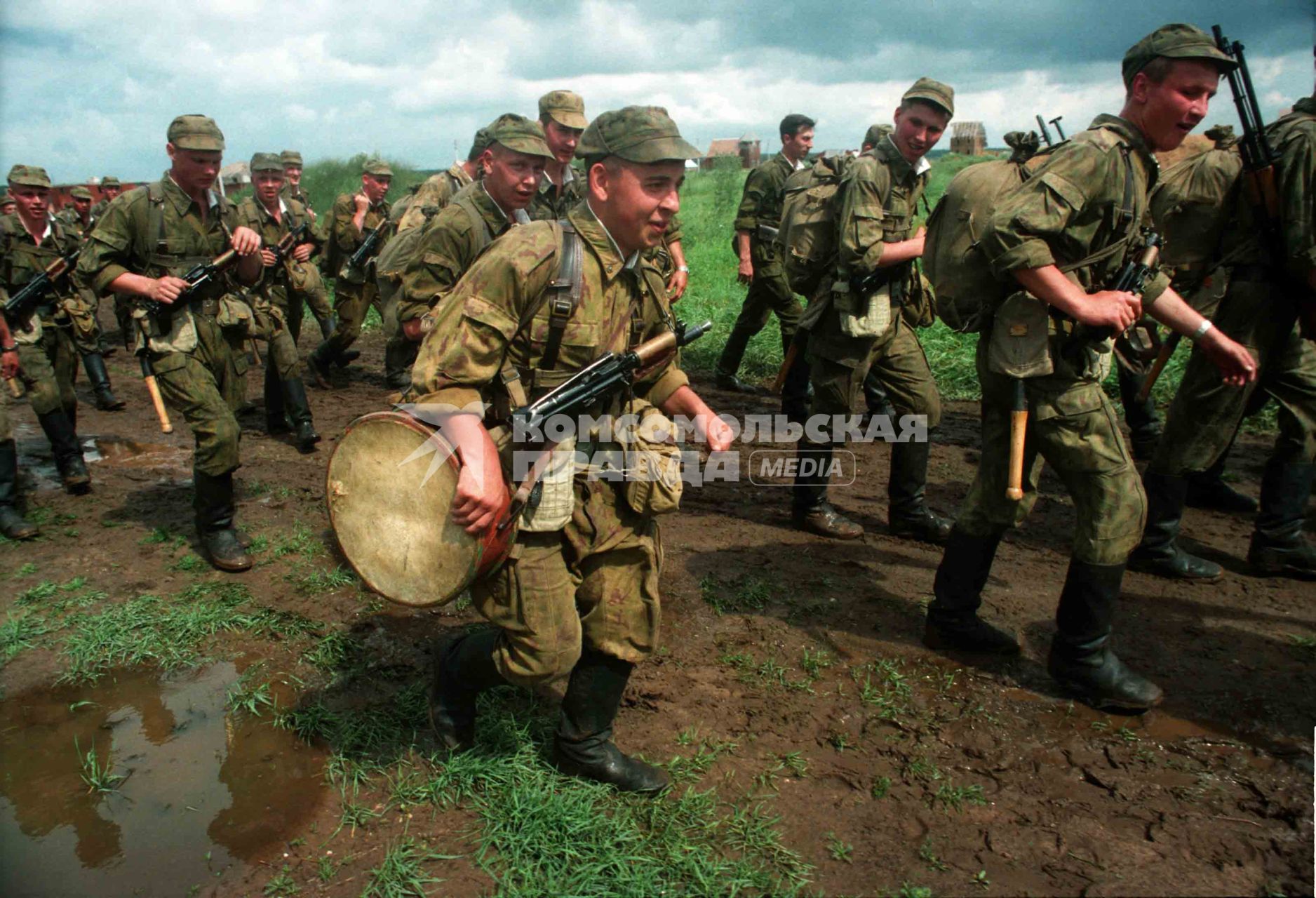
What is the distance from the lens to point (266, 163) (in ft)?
28.7

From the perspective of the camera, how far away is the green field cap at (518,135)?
15.8 ft

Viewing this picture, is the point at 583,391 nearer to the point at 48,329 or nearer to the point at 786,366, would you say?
the point at 786,366

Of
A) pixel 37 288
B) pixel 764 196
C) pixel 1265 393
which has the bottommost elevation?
pixel 1265 393

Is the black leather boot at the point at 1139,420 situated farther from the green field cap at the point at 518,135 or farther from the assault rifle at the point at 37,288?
the assault rifle at the point at 37,288

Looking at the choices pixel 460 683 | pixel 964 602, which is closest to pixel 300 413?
pixel 460 683

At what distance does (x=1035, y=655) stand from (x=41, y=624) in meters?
4.79

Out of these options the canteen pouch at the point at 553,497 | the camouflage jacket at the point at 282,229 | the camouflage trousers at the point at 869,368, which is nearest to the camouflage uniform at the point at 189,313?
the camouflage jacket at the point at 282,229

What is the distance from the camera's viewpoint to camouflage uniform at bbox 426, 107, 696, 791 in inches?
102

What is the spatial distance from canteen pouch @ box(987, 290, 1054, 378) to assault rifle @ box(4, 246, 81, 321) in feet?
22.2

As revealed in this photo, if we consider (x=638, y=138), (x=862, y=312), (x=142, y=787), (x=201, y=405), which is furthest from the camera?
(x=201, y=405)

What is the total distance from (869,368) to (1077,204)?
2023 millimetres

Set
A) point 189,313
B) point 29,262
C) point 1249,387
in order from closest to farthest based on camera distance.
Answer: point 1249,387 < point 189,313 < point 29,262

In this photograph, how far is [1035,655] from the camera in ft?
13.3

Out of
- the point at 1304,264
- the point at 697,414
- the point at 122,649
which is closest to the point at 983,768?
the point at 697,414
